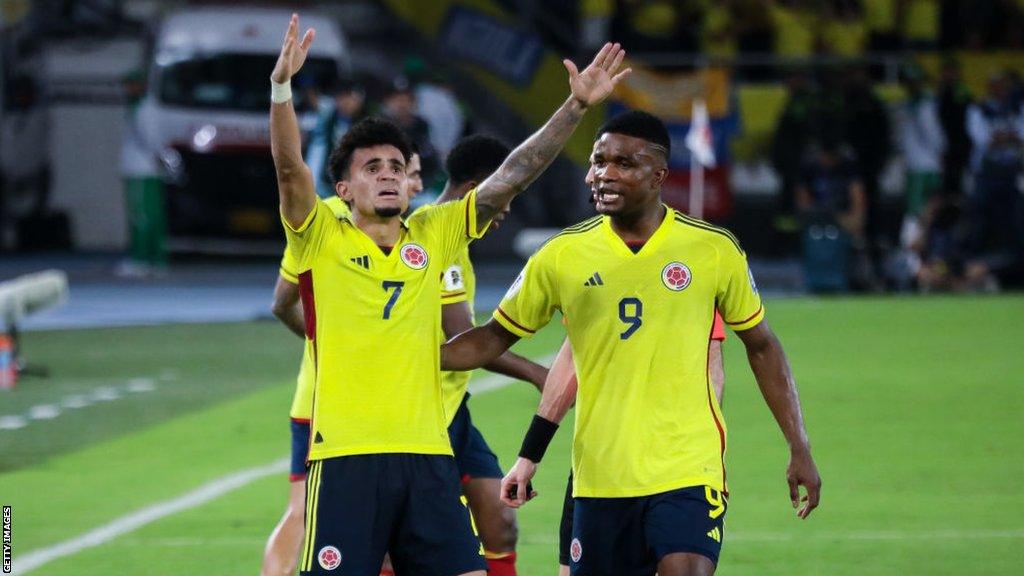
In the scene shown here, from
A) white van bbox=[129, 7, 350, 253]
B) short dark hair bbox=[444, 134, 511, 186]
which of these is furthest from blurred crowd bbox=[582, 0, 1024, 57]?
short dark hair bbox=[444, 134, 511, 186]

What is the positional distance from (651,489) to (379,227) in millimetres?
1332

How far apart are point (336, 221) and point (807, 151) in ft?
61.7

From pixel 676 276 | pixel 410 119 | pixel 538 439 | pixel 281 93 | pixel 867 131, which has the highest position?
pixel 867 131

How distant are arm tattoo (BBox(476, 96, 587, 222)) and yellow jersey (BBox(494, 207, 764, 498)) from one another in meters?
0.52

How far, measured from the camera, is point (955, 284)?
2466 cm

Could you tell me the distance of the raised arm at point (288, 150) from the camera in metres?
6.97

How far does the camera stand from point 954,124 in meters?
26.2

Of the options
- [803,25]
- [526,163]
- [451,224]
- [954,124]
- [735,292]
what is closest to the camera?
[735,292]

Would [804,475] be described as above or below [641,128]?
below

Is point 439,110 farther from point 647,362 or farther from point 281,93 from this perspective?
point 647,362

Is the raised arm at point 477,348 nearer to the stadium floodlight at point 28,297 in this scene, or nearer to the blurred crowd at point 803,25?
the stadium floodlight at point 28,297

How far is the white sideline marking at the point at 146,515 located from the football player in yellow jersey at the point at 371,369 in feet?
11.3

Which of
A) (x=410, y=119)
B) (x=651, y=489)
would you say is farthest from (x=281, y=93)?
(x=410, y=119)

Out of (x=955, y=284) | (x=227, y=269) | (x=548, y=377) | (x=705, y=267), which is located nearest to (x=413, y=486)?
(x=548, y=377)
